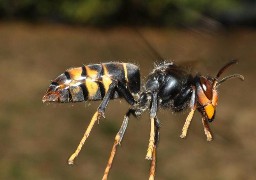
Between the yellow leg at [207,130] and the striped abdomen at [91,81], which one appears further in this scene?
the striped abdomen at [91,81]

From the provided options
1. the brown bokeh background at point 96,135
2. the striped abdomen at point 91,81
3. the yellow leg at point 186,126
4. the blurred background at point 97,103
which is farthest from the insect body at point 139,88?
the brown bokeh background at point 96,135

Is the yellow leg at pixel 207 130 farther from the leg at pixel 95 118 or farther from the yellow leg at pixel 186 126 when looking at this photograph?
the leg at pixel 95 118

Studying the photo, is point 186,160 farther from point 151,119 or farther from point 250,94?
point 151,119

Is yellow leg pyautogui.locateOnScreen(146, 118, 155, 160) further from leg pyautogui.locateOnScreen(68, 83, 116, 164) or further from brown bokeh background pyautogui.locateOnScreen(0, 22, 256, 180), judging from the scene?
brown bokeh background pyautogui.locateOnScreen(0, 22, 256, 180)

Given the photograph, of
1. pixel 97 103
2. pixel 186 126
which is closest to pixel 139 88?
pixel 186 126

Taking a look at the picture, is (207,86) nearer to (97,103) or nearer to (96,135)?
(96,135)

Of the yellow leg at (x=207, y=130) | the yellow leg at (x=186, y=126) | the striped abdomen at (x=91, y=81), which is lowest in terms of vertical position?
the striped abdomen at (x=91, y=81)
